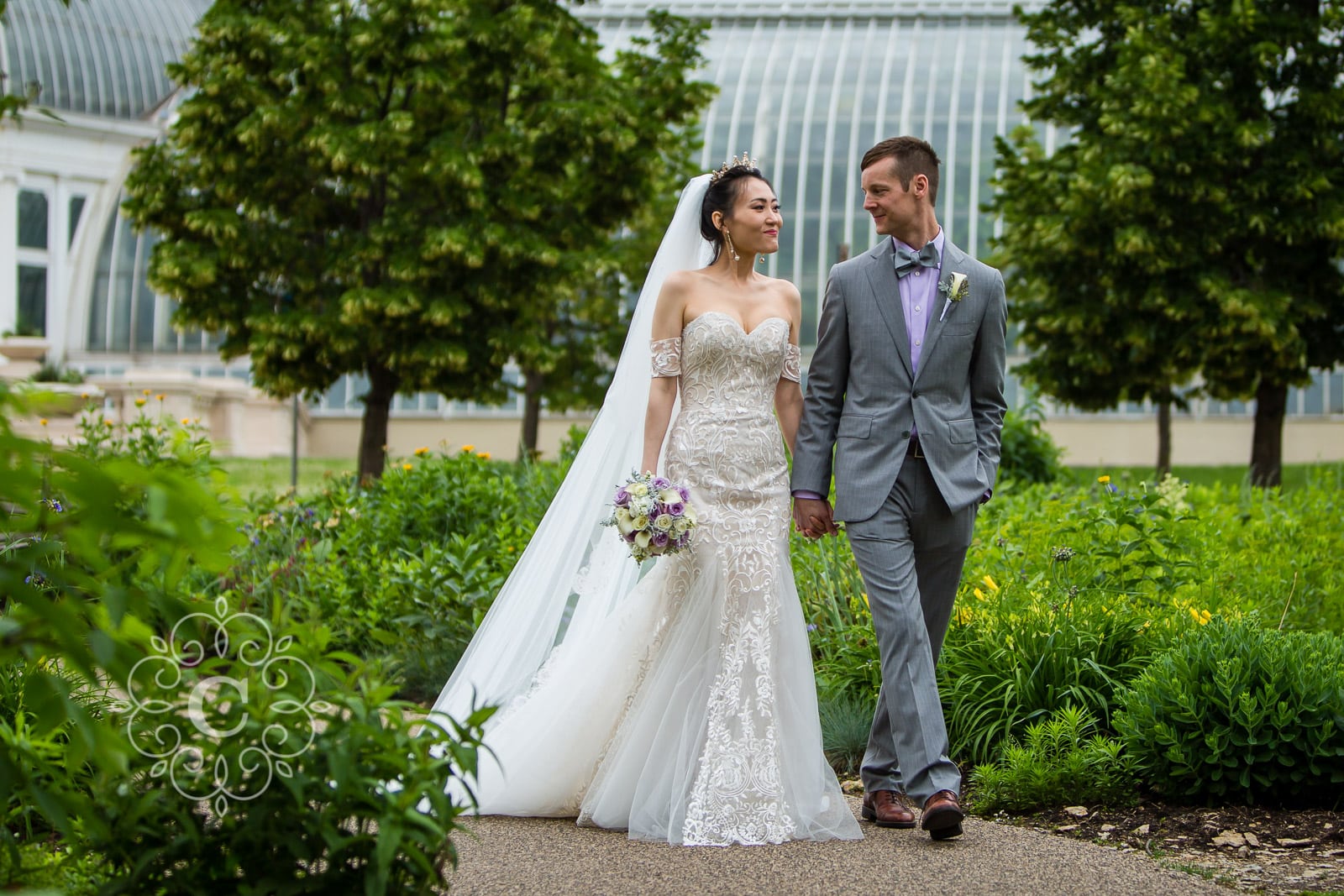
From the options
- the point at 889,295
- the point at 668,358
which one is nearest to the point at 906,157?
the point at 889,295

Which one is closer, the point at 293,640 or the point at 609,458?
the point at 293,640

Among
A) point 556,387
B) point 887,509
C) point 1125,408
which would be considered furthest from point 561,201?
point 1125,408

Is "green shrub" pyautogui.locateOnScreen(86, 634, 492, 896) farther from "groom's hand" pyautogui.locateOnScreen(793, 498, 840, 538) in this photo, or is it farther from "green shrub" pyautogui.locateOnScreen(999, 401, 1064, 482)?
"green shrub" pyautogui.locateOnScreen(999, 401, 1064, 482)

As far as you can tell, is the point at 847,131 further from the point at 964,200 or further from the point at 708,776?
the point at 708,776

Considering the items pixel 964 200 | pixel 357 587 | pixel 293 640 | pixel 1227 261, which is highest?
pixel 964 200

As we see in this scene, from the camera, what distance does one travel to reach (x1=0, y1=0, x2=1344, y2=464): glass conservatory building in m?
28.3

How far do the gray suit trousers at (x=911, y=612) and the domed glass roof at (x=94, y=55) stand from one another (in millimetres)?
36552

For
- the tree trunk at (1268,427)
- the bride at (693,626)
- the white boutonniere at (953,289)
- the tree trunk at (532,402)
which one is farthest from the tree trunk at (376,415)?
the white boutonniere at (953,289)

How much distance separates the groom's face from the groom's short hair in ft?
0.04

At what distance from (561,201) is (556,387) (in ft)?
13.4

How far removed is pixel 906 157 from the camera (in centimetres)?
442

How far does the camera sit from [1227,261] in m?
15.7

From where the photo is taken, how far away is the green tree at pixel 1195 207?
47.8ft

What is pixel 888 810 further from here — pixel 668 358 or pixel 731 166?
pixel 731 166
